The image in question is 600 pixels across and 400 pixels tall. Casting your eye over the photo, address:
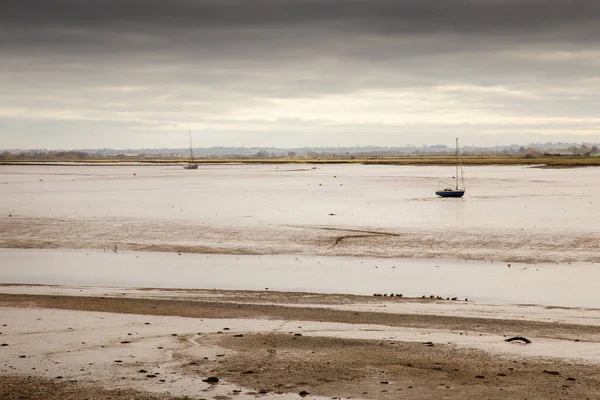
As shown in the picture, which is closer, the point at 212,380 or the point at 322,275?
the point at 212,380

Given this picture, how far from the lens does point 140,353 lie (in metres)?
13.8

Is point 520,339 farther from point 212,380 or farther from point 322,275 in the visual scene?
point 322,275

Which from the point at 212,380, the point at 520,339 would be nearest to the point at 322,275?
the point at 520,339

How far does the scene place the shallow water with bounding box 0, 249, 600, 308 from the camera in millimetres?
22016

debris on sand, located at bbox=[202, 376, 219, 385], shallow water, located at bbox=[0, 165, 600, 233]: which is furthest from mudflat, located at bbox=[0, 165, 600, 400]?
shallow water, located at bbox=[0, 165, 600, 233]

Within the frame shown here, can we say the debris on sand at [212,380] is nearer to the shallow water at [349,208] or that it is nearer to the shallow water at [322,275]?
the shallow water at [322,275]

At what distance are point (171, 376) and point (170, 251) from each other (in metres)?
20.3

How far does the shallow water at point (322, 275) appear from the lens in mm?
22016

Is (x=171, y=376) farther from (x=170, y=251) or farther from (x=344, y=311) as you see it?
(x=170, y=251)

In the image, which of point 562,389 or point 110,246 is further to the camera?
point 110,246

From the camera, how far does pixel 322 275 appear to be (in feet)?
83.4

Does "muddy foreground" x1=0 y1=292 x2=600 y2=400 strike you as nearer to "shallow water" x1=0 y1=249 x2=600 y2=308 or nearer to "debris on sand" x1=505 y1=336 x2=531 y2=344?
"debris on sand" x1=505 y1=336 x2=531 y2=344

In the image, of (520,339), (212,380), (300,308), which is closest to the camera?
(212,380)

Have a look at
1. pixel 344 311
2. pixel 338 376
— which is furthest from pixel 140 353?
pixel 344 311
